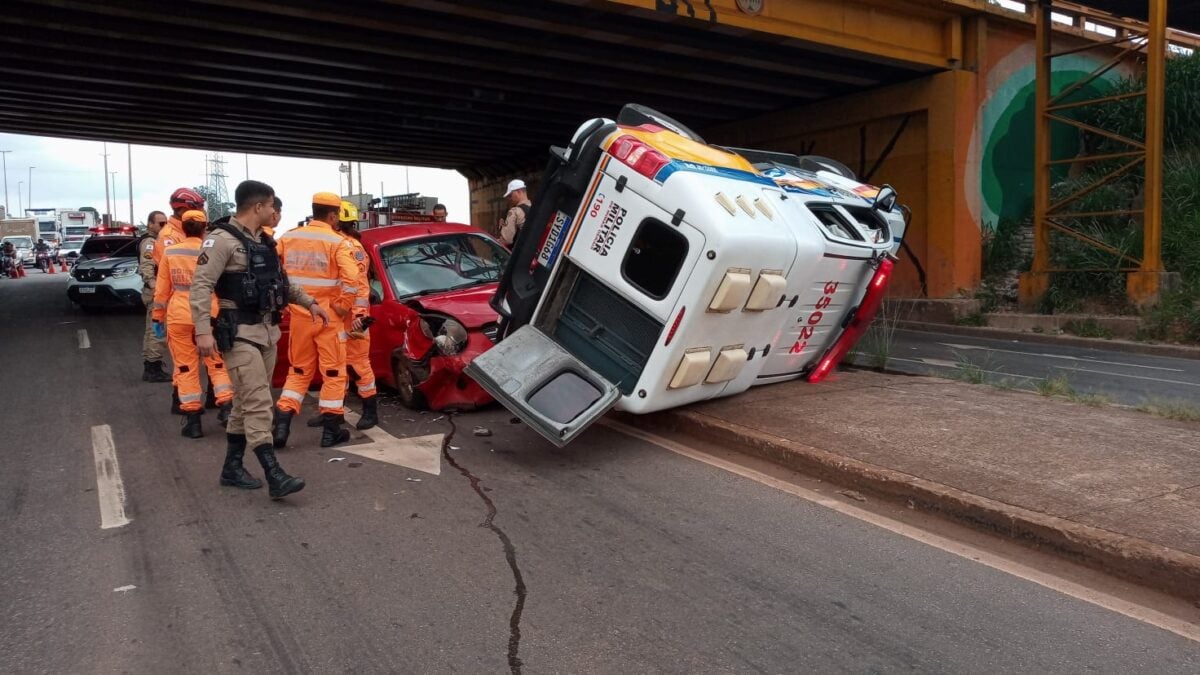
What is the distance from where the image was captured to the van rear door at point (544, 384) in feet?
18.5

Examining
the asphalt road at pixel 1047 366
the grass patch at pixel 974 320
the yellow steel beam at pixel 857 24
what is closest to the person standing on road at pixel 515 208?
the asphalt road at pixel 1047 366

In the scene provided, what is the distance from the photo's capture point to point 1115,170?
1529 cm

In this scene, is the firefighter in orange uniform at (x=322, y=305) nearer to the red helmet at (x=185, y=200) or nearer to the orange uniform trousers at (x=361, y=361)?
the orange uniform trousers at (x=361, y=361)

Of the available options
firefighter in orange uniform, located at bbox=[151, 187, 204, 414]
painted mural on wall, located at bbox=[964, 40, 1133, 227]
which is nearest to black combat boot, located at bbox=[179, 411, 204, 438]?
firefighter in orange uniform, located at bbox=[151, 187, 204, 414]

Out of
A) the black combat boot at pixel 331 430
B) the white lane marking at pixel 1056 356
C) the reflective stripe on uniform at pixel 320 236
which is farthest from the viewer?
the white lane marking at pixel 1056 356

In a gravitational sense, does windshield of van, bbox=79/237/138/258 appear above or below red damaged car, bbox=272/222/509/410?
above

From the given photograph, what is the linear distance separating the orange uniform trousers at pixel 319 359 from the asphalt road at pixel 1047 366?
534 cm

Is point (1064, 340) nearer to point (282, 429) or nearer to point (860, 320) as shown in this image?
point (860, 320)

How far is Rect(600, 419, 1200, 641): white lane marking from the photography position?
354 centimetres

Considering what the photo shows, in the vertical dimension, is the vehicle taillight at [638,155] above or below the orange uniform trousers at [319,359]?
above

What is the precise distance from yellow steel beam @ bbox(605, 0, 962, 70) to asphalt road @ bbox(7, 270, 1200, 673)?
9469mm

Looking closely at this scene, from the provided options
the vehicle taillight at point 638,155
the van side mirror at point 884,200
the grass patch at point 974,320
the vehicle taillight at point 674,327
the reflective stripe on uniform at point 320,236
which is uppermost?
the vehicle taillight at point 638,155

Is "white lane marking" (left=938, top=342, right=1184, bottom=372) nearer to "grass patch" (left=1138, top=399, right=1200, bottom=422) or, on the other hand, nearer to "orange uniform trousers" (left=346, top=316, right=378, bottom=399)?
"grass patch" (left=1138, top=399, right=1200, bottom=422)

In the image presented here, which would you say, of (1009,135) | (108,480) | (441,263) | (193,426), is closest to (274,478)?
(108,480)
